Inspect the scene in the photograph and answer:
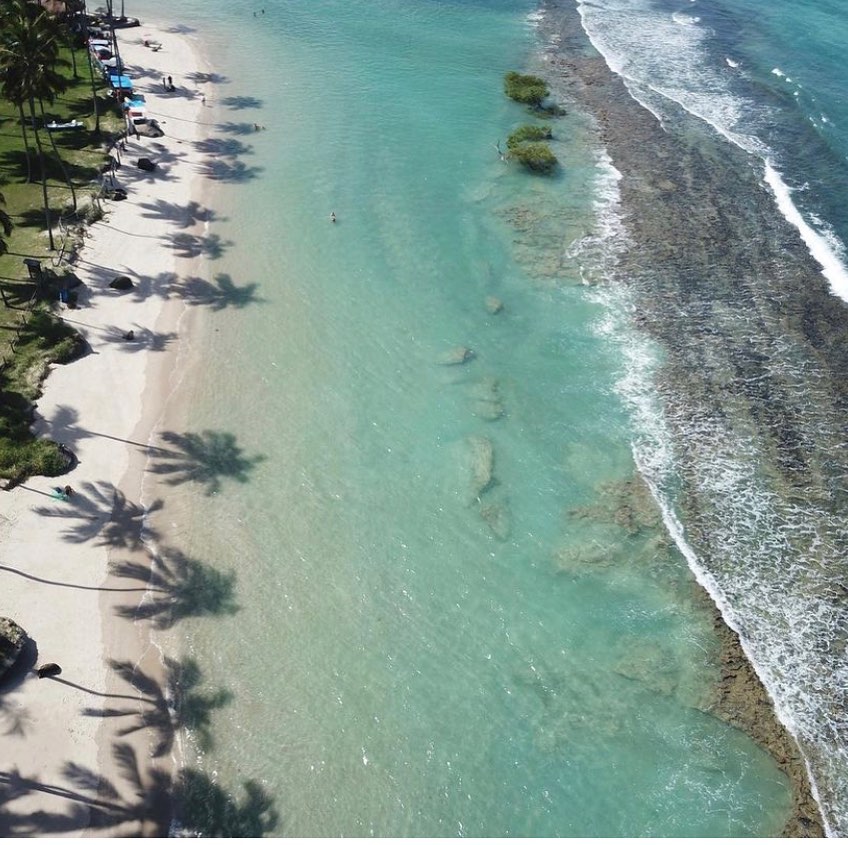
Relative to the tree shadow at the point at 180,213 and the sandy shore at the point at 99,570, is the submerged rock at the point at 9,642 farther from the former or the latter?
the tree shadow at the point at 180,213

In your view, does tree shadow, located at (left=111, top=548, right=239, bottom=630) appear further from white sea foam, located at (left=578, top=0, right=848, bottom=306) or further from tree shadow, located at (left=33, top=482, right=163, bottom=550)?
white sea foam, located at (left=578, top=0, right=848, bottom=306)

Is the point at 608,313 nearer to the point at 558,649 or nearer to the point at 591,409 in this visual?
the point at 591,409

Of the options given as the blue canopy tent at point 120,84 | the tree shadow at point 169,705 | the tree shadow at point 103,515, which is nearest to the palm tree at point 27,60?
the blue canopy tent at point 120,84

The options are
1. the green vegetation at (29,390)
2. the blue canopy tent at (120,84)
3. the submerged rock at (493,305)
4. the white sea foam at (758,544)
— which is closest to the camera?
the white sea foam at (758,544)

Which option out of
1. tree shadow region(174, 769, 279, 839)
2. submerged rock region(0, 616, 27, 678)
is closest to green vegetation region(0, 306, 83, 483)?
submerged rock region(0, 616, 27, 678)

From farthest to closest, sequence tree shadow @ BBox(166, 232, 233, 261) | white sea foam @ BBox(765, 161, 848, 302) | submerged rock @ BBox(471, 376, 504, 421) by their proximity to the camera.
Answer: white sea foam @ BBox(765, 161, 848, 302) < tree shadow @ BBox(166, 232, 233, 261) < submerged rock @ BBox(471, 376, 504, 421)

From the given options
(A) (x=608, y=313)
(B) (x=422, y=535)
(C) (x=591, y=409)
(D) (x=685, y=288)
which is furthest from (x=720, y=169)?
(B) (x=422, y=535)
